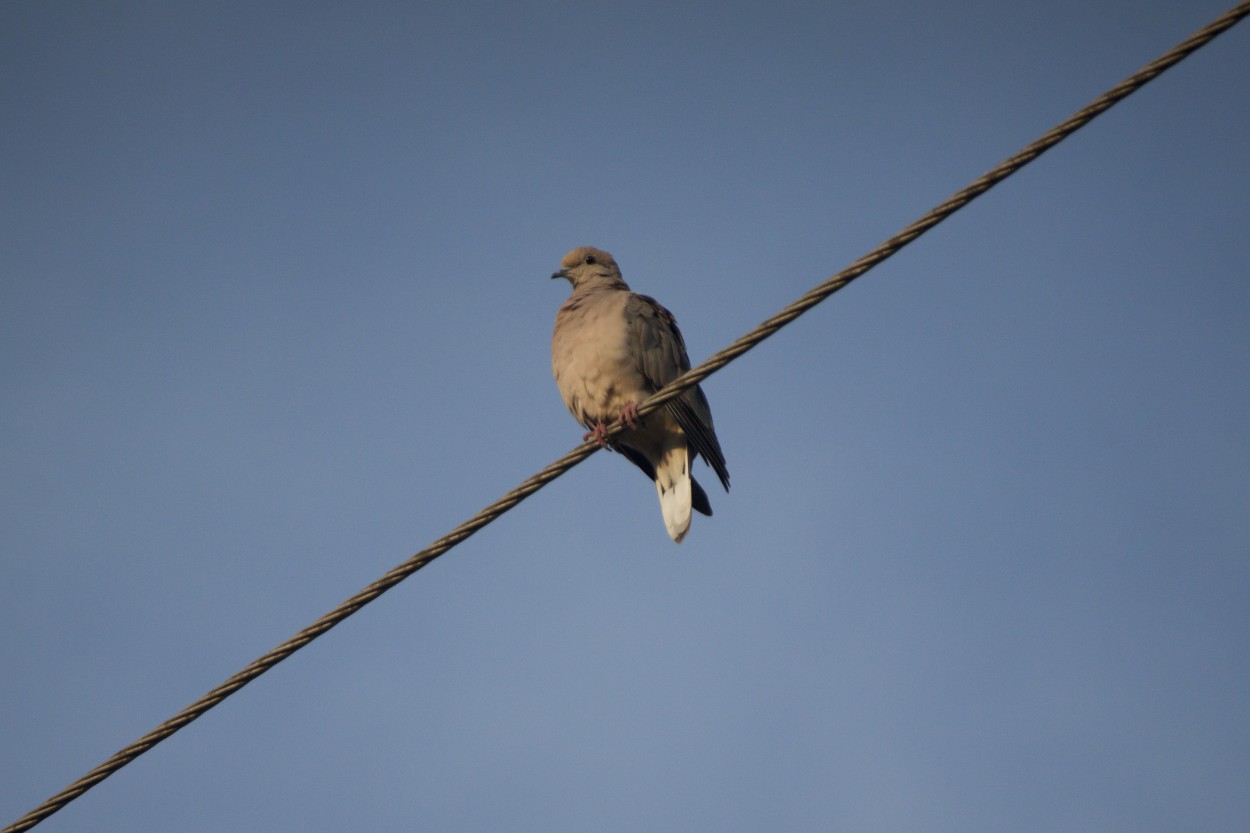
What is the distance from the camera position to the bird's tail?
545 cm

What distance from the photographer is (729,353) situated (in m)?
3.18

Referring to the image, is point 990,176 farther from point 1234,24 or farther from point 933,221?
point 1234,24

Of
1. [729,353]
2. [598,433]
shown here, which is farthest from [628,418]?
[729,353]

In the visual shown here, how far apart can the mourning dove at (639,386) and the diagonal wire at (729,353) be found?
1.92 meters

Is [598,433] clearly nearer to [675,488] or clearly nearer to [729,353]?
[675,488]

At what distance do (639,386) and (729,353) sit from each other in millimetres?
2140

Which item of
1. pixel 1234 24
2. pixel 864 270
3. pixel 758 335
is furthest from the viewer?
pixel 758 335

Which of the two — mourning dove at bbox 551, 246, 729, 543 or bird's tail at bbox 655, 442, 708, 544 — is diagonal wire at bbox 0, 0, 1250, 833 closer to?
mourning dove at bbox 551, 246, 729, 543

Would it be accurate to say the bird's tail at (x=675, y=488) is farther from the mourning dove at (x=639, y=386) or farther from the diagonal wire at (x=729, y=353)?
the diagonal wire at (x=729, y=353)

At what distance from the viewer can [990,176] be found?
2.69 m

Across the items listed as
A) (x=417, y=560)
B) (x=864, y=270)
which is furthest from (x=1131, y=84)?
(x=417, y=560)

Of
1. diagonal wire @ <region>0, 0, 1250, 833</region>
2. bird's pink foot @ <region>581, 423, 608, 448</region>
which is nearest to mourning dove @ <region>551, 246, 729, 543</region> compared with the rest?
bird's pink foot @ <region>581, 423, 608, 448</region>

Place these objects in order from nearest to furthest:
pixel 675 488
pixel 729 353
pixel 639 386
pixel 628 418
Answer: pixel 729 353
pixel 628 418
pixel 639 386
pixel 675 488

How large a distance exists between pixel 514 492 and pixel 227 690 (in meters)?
1.01
